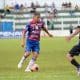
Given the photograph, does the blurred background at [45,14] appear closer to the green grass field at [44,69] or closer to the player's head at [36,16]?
the green grass field at [44,69]

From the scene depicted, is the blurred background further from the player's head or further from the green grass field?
the player's head

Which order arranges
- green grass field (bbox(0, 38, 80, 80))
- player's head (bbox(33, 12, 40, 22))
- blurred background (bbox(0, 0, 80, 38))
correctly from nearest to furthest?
green grass field (bbox(0, 38, 80, 80))
player's head (bbox(33, 12, 40, 22))
blurred background (bbox(0, 0, 80, 38))

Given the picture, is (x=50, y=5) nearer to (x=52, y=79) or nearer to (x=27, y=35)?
(x=27, y=35)

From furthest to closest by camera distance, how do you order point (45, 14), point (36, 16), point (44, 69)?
point (45, 14) → point (44, 69) → point (36, 16)

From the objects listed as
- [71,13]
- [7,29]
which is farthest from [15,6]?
[7,29]

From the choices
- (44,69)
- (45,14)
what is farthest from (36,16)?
(45,14)

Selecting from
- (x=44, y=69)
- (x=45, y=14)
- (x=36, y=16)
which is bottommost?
(x=45, y=14)

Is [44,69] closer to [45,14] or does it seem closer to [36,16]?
[36,16]

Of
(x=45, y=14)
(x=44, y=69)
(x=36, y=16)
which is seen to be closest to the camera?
(x=36, y=16)

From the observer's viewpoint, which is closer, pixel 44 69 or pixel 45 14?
pixel 44 69

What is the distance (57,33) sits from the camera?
161ft

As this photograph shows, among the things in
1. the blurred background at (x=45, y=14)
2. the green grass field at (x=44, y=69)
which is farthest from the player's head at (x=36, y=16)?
the blurred background at (x=45, y=14)

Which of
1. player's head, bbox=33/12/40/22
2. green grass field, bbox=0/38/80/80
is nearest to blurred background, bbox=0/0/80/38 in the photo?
green grass field, bbox=0/38/80/80

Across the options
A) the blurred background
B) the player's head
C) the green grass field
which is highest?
the player's head
